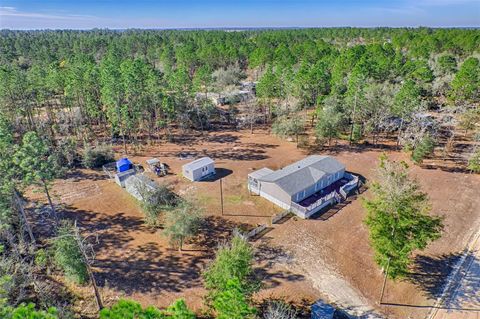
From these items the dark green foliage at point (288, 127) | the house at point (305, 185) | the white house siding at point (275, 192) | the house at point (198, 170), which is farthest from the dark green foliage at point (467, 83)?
the house at point (198, 170)

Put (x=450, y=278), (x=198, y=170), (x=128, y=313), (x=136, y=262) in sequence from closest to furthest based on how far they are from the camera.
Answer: (x=128, y=313)
(x=450, y=278)
(x=136, y=262)
(x=198, y=170)

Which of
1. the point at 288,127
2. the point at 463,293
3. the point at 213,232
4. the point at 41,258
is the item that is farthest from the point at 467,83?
the point at 41,258

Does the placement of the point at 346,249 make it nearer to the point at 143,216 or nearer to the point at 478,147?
the point at 143,216

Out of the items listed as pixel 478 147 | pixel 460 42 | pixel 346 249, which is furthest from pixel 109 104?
pixel 460 42

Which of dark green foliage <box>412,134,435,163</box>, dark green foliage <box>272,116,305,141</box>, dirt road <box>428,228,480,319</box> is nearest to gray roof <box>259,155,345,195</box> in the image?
dark green foliage <box>272,116,305,141</box>

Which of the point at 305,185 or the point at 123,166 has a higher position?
the point at 123,166

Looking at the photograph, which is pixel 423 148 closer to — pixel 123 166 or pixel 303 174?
pixel 303 174
